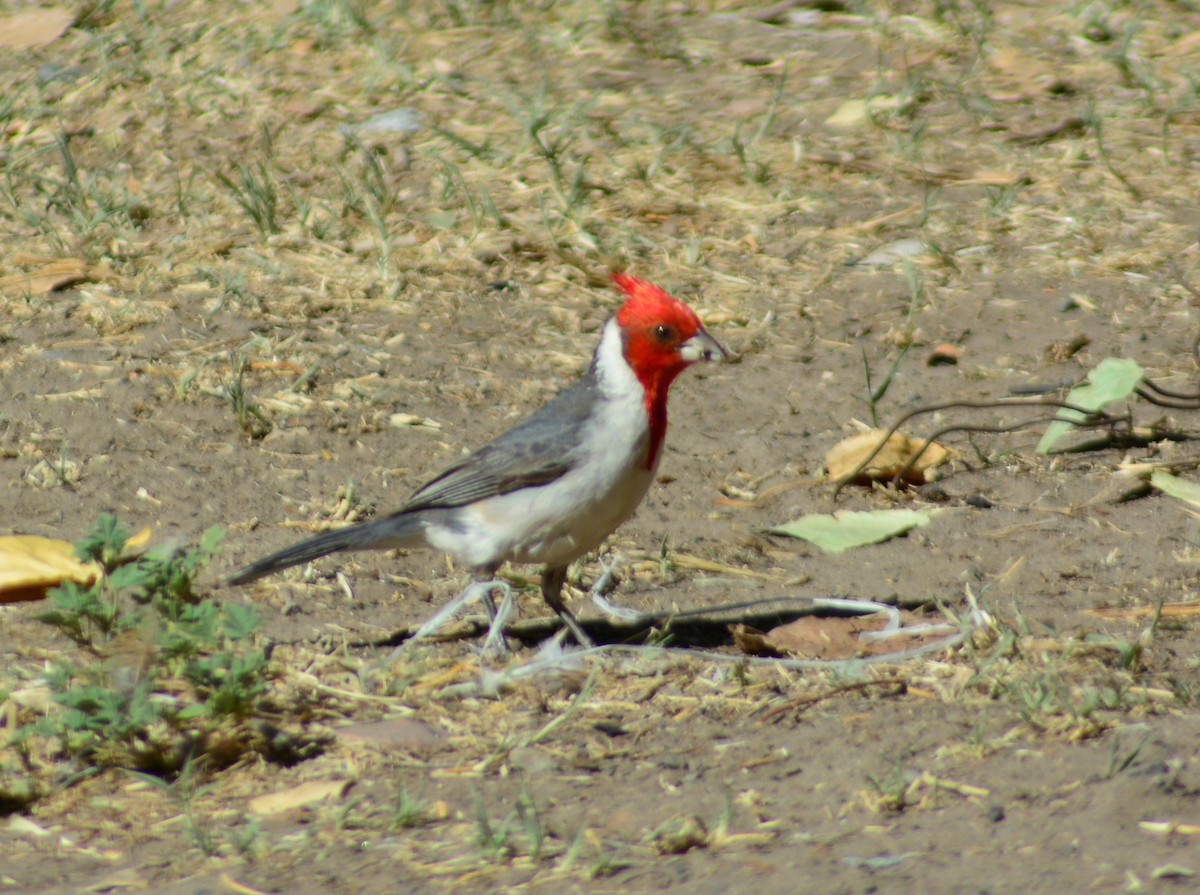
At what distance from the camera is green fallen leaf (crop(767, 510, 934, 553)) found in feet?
15.9

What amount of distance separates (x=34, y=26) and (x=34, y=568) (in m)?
5.30

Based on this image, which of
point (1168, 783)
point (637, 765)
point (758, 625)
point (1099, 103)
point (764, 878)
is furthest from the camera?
point (1099, 103)

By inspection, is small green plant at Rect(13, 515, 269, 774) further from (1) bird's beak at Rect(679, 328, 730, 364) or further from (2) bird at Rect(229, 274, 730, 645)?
(1) bird's beak at Rect(679, 328, 730, 364)

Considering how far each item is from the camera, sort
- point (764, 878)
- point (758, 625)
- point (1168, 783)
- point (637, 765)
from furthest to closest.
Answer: point (758, 625), point (637, 765), point (1168, 783), point (764, 878)

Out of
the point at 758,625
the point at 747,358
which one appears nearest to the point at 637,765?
the point at 758,625

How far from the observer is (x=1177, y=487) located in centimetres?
498

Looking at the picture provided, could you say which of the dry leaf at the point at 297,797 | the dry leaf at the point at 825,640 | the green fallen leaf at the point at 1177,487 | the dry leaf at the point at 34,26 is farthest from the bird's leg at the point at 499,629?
the dry leaf at the point at 34,26

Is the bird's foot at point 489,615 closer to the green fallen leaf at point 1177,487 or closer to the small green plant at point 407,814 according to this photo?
the small green plant at point 407,814

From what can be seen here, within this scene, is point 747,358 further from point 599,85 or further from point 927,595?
point 599,85

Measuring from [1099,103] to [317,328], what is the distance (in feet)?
13.6

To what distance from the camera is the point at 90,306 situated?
6102 millimetres

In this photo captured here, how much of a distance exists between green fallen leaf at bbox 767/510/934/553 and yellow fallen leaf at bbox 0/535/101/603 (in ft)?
6.74

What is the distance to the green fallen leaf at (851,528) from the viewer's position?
4.85 m

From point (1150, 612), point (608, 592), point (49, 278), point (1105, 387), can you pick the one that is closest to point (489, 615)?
point (608, 592)
